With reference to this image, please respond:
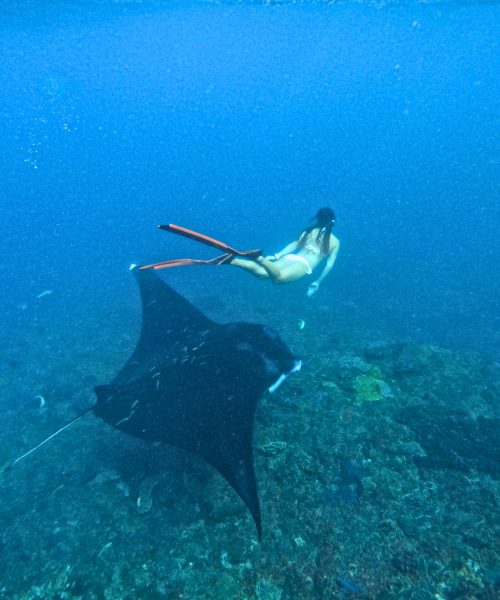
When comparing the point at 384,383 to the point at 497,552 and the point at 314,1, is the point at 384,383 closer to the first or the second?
the point at 497,552

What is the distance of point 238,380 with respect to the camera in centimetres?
361

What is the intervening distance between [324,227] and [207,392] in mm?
4711

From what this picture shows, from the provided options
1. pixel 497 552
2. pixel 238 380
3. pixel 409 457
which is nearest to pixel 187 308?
pixel 238 380

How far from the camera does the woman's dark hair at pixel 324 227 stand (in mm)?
6652

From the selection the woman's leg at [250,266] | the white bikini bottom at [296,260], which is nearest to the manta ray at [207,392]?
the woman's leg at [250,266]

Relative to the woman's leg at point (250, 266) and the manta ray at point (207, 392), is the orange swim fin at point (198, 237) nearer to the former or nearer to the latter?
the woman's leg at point (250, 266)

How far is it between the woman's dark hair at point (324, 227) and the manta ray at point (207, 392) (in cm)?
338

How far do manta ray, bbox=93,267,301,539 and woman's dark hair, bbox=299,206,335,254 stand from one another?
3.38m

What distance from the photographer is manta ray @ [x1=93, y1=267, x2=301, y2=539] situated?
2.95 metres

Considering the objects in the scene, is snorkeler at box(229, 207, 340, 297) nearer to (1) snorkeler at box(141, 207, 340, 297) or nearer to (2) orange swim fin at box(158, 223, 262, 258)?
(1) snorkeler at box(141, 207, 340, 297)

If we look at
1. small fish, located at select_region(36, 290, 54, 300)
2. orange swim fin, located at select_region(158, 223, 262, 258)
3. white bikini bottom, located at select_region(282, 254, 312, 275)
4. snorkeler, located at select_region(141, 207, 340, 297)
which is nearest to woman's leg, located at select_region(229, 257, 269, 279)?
snorkeler, located at select_region(141, 207, 340, 297)

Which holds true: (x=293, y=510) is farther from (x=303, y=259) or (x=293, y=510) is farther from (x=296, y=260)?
(x=303, y=259)

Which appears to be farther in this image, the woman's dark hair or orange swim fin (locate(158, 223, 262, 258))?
the woman's dark hair

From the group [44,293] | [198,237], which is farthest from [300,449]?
[44,293]
